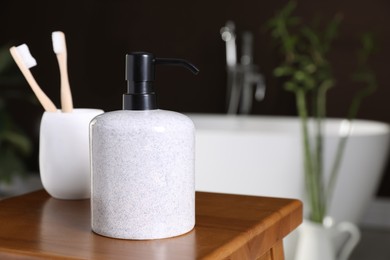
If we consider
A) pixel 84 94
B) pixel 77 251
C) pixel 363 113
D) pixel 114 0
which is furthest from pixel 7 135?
pixel 77 251

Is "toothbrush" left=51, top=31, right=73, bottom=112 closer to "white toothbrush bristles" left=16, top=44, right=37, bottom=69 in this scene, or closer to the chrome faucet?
"white toothbrush bristles" left=16, top=44, right=37, bottom=69

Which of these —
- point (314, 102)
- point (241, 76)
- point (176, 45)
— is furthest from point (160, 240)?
point (176, 45)

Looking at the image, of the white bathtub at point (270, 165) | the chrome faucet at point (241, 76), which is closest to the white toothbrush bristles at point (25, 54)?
the white bathtub at point (270, 165)

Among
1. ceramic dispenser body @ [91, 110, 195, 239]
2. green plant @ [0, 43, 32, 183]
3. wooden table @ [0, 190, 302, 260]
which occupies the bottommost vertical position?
green plant @ [0, 43, 32, 183]

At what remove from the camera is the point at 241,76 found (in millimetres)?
4191

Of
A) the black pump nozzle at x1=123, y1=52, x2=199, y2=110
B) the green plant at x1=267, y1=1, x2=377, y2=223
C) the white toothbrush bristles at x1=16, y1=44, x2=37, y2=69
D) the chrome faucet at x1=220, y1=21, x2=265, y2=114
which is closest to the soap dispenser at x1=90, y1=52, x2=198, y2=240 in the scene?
the black pump nozzle at x1=123, y1=52, x2=199, y2=110

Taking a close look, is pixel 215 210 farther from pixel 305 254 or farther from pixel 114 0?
pixel 114 0

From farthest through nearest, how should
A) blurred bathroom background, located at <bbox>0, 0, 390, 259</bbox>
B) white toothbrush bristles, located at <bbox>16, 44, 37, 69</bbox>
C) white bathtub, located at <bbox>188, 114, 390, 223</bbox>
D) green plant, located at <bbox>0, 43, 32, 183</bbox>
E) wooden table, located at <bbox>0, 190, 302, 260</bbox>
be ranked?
blurred bathroom background, located at <bbox>0, 0, 390, 259</bbox>, green plant, located at <bbox>0, 43, 32, 183</bbox>, white bathtub, located at <bbox>188, 114, 390, 223</bbox>, white toothbrush bristles, located at <bbox>16, 44, 37, 69</bbox>, wooden table, located at <bbox>0, 190, 302, 260</bbox>

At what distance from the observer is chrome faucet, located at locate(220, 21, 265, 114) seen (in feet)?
13.6

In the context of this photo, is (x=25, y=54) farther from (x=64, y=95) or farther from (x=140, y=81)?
(x=140, y=81)

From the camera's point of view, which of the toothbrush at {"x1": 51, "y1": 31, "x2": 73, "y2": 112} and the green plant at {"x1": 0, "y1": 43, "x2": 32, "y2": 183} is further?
the green plant at {"x1": 0, "y1": 43, "x2": 32, "y2": 183}

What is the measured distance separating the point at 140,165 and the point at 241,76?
3.41 metres

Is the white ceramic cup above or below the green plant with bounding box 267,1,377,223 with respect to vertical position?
above

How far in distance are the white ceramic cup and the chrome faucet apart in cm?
314
